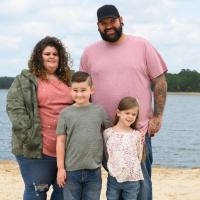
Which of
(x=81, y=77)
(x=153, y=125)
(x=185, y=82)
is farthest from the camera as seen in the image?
(x=185, y=82)

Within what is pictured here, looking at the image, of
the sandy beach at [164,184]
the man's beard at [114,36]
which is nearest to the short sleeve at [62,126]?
→ the man's beard at [114,36]

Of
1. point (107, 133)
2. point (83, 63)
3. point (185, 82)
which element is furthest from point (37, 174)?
point (185, 82)

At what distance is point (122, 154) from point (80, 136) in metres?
0.41

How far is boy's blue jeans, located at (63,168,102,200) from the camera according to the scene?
5.16 m

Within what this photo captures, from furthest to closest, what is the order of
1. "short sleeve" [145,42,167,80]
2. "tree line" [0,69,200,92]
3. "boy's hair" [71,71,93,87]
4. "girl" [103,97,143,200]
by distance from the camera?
"tree line" [0,69,200,92], "short sleeve" [145,42,167,80], "girl" [103,97,143,200], "boy's hair" [71,71,93,87]

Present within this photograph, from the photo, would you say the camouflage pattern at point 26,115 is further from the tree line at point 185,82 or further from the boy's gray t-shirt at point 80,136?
the tree line at point 185,82

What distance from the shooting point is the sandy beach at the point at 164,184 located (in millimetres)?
8961

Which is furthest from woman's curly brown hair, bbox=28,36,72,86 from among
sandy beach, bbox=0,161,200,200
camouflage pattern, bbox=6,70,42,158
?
sandy beach, bbox=0,161,200,200

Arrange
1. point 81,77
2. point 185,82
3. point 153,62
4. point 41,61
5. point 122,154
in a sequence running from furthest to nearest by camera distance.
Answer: point 185,82, point 153,62, point 41,61, point 122,154, point 81,77

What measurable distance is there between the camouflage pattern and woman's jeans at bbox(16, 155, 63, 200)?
87 mm

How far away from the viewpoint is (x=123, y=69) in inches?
211

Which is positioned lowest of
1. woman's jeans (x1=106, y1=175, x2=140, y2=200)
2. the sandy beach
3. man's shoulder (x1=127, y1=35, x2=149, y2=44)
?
the sandy beach

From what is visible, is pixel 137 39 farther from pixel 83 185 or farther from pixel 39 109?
pixel 83 185

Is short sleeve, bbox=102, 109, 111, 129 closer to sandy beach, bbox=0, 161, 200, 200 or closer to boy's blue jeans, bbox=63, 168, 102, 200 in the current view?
boy's blue jeans, bbox=63, 168, 102, 200
